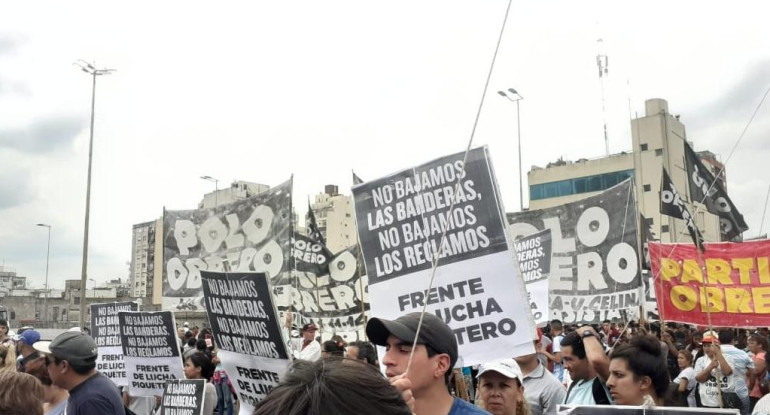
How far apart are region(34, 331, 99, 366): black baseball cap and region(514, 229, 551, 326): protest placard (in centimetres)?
551

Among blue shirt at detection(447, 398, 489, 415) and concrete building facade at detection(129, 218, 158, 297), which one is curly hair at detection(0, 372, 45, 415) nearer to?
blue shirt at detection(447, 398, 489, 415)

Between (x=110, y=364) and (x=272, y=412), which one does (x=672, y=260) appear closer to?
(x=110, y=364)

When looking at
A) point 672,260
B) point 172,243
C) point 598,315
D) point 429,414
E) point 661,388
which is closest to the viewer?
point 429,414

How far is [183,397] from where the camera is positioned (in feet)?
21.5

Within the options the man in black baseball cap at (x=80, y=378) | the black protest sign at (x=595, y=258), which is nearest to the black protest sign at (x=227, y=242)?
the black protest sign at (x=595, y=258)

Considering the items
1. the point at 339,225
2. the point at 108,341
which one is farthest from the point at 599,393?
the point at 339,225

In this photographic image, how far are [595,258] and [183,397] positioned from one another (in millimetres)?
10732

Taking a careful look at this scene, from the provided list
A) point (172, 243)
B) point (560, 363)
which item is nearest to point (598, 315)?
point (560, 363)

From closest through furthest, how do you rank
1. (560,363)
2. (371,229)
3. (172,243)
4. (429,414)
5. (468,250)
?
(429,414) → (468,250) → (371,229) → (560,363) → (172,243)

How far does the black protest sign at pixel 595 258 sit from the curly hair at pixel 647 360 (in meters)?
9.66

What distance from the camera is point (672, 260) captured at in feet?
31.8

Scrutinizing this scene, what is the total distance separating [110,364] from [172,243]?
5101 mm

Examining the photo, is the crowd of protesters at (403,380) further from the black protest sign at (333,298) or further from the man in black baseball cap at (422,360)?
the black protest sign at (333,298)

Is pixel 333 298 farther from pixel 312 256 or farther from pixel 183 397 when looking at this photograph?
pixel 183 397
